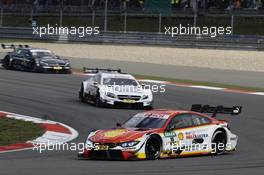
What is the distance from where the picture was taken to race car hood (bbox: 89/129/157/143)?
15.8m

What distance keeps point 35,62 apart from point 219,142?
2200 cm

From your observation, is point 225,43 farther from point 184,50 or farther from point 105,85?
point 105,85

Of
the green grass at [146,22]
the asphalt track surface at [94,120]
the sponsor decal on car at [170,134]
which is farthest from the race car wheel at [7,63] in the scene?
the sponsor decal on car at [170,134]

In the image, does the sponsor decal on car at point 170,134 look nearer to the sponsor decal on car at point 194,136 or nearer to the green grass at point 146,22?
the sponsor decal on car at point 194,136

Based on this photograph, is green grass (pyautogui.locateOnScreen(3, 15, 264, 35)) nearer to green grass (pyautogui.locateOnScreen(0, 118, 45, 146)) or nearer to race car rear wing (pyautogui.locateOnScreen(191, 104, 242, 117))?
green grass (pyautogui.locateOnScreen(0, 118, 45, 146))

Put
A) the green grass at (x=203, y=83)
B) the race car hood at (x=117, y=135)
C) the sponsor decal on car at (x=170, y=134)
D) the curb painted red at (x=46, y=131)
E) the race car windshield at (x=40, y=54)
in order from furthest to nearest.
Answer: the race car windshield at (x=40, y=54)
the green grass at (x=203, y=83)
the curb painted red at (x=46, y=131)
the sponsor decal on car at (x=170, y=134)
the race car hood at (x=117, y=135)

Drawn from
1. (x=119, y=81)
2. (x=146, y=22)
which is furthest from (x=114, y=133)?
(x=146, y=22)

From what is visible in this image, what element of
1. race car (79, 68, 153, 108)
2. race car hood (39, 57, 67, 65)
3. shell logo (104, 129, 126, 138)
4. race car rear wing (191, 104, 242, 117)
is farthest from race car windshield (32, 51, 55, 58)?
shell logo (104, 129, 126, 138)

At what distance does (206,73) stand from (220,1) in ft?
103

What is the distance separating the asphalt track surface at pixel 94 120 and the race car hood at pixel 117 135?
1.98 feet

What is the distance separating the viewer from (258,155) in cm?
1703

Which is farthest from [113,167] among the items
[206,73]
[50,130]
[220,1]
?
[220,1]

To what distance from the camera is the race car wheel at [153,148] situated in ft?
52.3

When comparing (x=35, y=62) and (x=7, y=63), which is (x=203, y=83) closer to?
(x=35, y=62)
